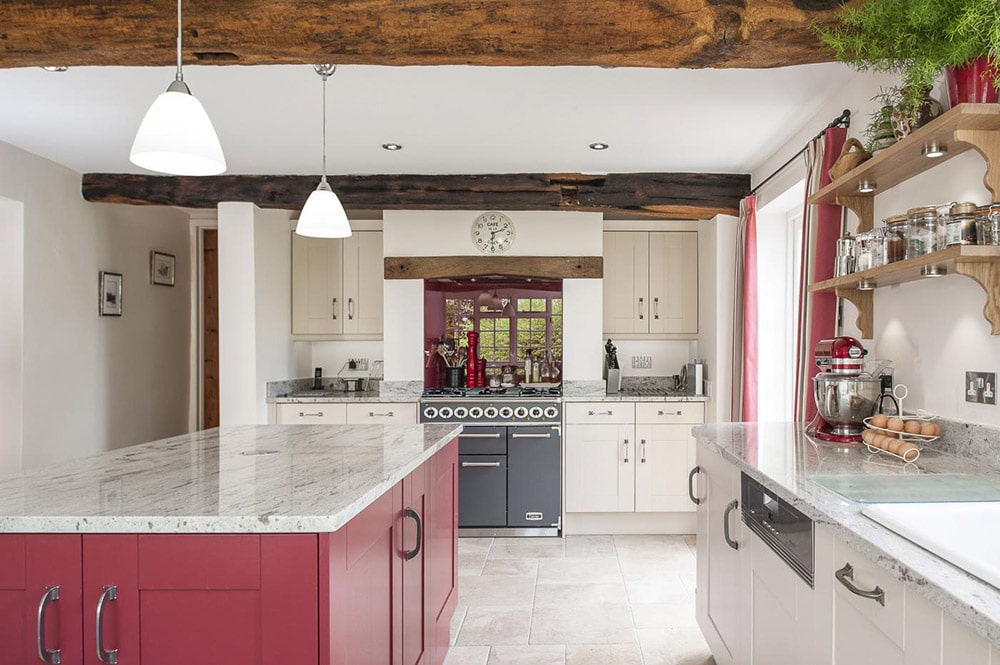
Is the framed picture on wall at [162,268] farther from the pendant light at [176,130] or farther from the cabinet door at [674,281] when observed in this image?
the pendant light at [176,130]

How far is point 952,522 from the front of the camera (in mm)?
1459

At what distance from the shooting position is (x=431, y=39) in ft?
7.26

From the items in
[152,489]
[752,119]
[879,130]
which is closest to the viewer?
[152,489]

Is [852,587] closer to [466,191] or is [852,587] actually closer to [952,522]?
[952,522]

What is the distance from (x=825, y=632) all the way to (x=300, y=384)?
4564mm

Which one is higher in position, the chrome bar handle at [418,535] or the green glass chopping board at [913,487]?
the green glass chopping board at [913,487]

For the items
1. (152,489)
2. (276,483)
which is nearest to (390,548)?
(276,483)

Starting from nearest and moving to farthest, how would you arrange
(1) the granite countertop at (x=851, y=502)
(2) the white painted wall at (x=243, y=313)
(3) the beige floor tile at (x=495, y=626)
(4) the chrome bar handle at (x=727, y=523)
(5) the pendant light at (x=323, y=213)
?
(1) the granite countertop at (x=851, y=502) → (4) the chrome bar handle at (x=727, y=523) → (5) the pendant light at (x=323, y=213) → (3) the beige floor tile at (x=495, y=626) → (2) the white painted wall at (x=243, y=313)

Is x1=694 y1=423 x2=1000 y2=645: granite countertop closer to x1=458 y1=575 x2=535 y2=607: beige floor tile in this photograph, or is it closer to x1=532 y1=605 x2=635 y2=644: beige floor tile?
x1=532 y1=605 x2=635 y2=644: beige floor tile

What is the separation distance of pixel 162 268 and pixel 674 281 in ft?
12.9

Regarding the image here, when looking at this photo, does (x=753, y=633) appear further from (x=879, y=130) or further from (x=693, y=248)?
(x=693, y=248)

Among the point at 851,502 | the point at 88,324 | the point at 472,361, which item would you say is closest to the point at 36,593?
the point at 851,502

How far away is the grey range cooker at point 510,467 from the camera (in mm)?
4844

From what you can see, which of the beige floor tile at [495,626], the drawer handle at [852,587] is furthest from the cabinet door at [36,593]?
the beige floor tile at [495,626]
